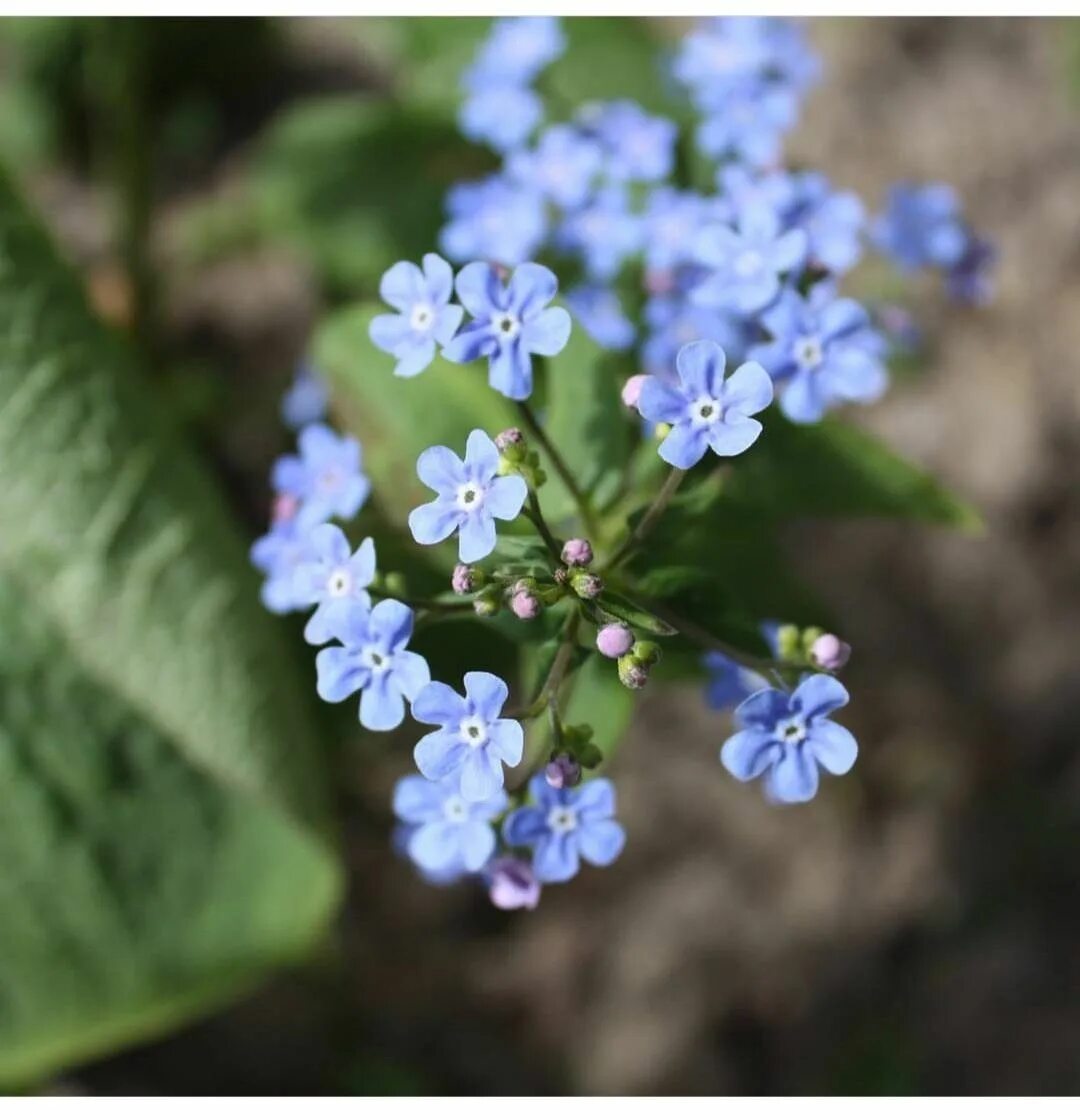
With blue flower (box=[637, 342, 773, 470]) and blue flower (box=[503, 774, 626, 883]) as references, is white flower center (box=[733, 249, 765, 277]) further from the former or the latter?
blue flower (box=[503, 774, 626, 883])

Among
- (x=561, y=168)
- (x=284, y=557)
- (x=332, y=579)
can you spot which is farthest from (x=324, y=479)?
(x=561, y=168)

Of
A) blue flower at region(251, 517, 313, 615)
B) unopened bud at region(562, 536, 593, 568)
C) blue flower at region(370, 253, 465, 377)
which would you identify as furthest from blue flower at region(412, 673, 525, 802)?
blue flower at region(370, 253, 465, 377)

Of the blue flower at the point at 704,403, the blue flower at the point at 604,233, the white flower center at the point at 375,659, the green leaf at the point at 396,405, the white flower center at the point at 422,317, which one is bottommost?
the white flower center at the point at 375,659

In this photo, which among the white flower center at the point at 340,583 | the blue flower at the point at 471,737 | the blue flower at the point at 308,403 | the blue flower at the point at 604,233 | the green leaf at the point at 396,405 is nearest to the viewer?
the blue flower at the point at 471,737

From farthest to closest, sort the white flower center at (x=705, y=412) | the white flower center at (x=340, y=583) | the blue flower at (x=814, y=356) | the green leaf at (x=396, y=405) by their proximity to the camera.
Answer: the green leaf at (x=396, y=405) → the blue flower at (x=814, y=356) → the white flower center at (x=340, y=583) → the white flower center at (x=705, y=412)

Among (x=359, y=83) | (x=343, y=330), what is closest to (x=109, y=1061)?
(x=343, y=330)

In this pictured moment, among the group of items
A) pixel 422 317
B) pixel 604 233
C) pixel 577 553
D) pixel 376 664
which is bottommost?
pixel 376 664

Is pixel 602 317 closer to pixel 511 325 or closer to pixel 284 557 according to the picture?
pixel 511 325

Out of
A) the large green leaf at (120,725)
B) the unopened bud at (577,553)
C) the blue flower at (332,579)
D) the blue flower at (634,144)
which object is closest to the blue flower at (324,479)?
the blue flower at (332,579)

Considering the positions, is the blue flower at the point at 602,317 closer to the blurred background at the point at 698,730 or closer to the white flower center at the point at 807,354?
the white flower center at the point at 807,354
